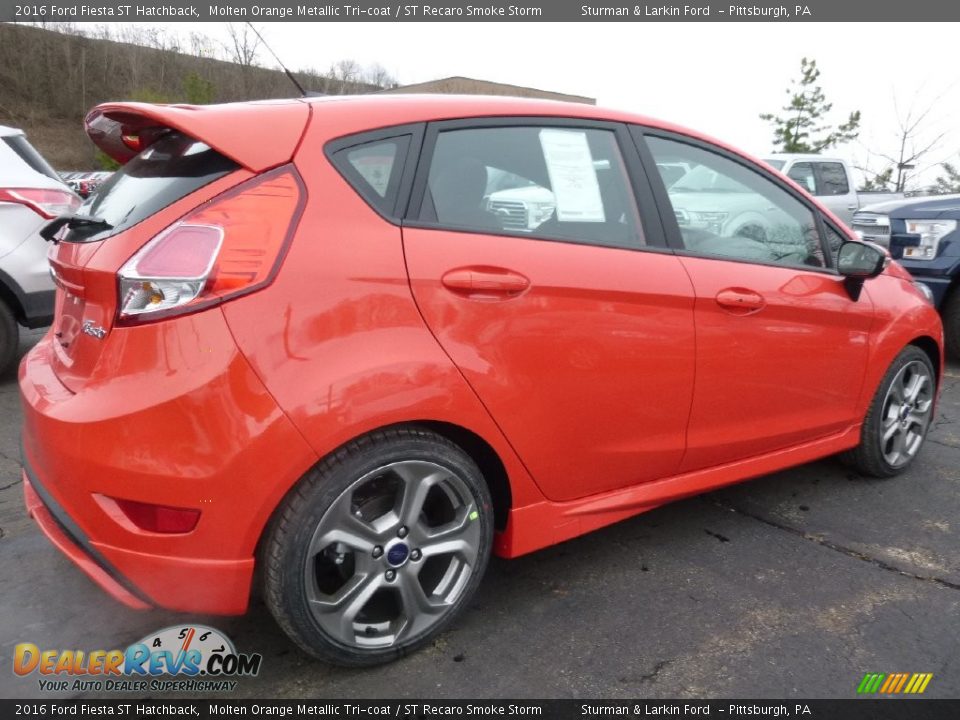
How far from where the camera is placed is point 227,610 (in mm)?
1964

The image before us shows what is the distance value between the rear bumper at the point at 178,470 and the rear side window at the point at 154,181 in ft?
→ 1.24

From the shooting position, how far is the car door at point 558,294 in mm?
2145

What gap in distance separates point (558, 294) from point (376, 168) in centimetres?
65

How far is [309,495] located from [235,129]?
978mm

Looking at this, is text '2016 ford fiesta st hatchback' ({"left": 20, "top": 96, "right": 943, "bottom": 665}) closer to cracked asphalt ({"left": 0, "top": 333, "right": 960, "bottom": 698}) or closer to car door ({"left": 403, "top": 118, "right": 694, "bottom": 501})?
car door ({"left": 403, "top": 118, "right": 694, "bottom": 501})

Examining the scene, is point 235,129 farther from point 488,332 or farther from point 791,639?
point 791,639

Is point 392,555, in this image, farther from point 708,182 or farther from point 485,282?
point 708,182

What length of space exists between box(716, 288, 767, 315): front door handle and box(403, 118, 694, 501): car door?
18 cm

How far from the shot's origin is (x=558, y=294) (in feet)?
7.50

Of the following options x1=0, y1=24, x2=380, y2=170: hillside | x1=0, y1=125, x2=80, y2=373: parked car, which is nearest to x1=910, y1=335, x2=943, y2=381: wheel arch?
x1=0, y1=125, x2=80, y2=373: parked car

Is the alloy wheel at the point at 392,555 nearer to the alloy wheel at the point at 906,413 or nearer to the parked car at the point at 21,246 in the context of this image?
the alloy wheel at the point at 906,413

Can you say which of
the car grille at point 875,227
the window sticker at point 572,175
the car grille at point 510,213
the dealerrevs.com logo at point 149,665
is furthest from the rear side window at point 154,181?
the car grille at point 875,227

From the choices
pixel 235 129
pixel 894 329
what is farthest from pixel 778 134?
pixel 235 129
